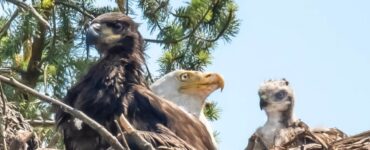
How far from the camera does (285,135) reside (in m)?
5.68

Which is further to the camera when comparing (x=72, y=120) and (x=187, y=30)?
(x=187, y=30)

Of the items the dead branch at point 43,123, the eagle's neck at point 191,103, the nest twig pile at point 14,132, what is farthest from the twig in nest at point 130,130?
the dead branch at point 43,123

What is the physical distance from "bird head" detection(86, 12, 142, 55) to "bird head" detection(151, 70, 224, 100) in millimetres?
298

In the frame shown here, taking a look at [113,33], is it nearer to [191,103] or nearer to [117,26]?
[117,26]

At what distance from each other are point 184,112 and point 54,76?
1029 mm

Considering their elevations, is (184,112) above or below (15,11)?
below

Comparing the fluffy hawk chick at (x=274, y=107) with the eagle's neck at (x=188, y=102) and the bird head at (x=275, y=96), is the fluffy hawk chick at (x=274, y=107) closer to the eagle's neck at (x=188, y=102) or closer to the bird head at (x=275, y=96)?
the bird head at (x=275, y=96)

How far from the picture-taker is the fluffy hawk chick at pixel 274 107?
5.74 m

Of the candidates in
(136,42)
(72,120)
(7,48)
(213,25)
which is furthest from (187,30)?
(72,120)

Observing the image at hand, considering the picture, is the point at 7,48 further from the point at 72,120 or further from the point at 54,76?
the point at 72,120

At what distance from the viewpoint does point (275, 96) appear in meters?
5.89

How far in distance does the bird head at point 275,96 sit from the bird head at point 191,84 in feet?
0.59

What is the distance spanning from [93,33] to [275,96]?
81 cm

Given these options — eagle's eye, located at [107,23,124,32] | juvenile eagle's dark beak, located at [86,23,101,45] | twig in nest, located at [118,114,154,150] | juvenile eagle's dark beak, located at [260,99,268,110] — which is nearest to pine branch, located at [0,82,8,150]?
twig in nest, located at [118,114,154,150]
